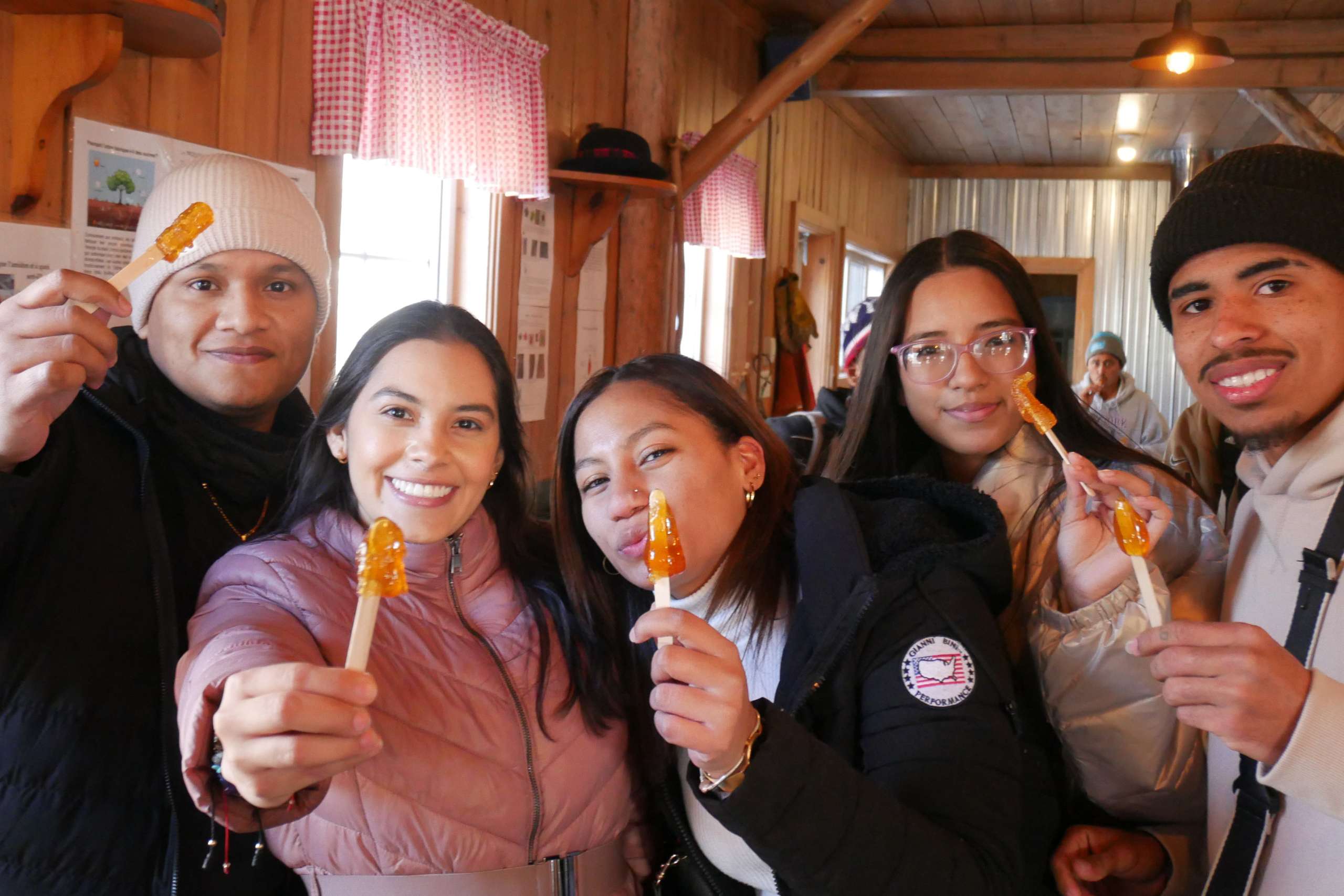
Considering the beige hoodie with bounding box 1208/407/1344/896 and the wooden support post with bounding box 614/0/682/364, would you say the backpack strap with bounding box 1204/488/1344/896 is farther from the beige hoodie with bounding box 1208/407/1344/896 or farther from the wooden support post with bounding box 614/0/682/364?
the wooden support post with bounding box 614/0/682/364

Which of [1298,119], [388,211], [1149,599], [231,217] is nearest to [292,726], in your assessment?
[1149,599]

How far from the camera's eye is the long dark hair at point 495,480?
1.47m

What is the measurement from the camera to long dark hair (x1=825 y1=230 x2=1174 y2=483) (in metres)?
1.91

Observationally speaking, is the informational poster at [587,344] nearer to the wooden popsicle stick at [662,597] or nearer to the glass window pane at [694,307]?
the glass window pane at [694,307]

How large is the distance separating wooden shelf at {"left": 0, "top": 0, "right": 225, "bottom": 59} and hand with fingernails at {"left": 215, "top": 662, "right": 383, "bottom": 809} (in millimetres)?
1429

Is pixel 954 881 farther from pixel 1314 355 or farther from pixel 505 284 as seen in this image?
pixel 505 284

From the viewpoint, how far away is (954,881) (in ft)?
3.92

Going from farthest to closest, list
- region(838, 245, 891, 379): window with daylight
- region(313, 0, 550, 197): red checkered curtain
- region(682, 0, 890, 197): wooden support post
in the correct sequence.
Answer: region(838, 245, 891, 379): window with daylight, region(682, 0, 890, 197): wooden support post, region(313, 0, 550, 197): red checkered curtain

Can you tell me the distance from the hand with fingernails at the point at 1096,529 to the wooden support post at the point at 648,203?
3.13 m

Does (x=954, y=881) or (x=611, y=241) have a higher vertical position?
(x=611, y=241)

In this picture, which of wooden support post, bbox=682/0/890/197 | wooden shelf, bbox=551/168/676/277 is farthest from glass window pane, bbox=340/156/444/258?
wooden support post, bbox=682/0/890/197

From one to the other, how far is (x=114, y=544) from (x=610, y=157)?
2970 mm

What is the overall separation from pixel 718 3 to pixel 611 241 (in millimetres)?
1610

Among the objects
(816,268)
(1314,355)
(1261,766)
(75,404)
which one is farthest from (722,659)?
(816,268)
